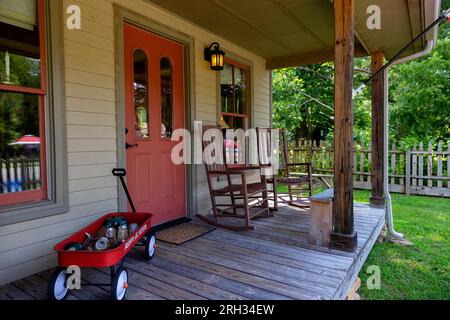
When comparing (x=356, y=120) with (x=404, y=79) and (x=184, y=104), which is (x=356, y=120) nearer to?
(x=404, y=79)

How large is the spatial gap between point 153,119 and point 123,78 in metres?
0.54

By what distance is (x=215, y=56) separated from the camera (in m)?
3.68

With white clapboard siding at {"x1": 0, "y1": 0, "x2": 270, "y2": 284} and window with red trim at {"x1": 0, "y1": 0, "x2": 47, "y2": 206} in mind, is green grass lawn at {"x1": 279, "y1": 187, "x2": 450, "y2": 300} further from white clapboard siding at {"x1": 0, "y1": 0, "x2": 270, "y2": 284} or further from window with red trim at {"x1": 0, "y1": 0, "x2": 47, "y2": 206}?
window with red trim at {"x1": 0, "y1": 0, "x2": 47, "y2": 206}

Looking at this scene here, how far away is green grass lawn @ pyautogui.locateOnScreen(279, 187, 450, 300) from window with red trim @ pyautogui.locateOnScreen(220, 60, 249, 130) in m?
2.43

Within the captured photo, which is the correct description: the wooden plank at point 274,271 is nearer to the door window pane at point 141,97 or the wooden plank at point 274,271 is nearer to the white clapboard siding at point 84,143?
the white clapboard siding at point 84,143

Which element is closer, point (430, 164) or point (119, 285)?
point (119, 285)

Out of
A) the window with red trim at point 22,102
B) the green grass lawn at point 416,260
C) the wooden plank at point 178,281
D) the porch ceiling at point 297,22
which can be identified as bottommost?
the green grass lawn at point 416,260

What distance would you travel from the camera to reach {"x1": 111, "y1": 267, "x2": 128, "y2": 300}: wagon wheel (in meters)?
1.69

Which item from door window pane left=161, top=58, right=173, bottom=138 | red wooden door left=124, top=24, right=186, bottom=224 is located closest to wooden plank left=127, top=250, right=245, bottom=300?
red wooden door left=124, top=24, right=186, bottom=224

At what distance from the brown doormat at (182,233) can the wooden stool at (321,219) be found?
1.06 m

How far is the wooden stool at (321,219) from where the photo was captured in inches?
97.7

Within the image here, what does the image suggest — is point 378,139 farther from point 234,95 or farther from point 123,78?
point 123,78

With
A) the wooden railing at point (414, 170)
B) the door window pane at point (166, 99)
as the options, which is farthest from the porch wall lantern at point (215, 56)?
the wooden railing at point (414, 170)

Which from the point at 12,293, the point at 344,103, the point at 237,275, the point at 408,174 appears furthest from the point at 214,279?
the point at 408,174
